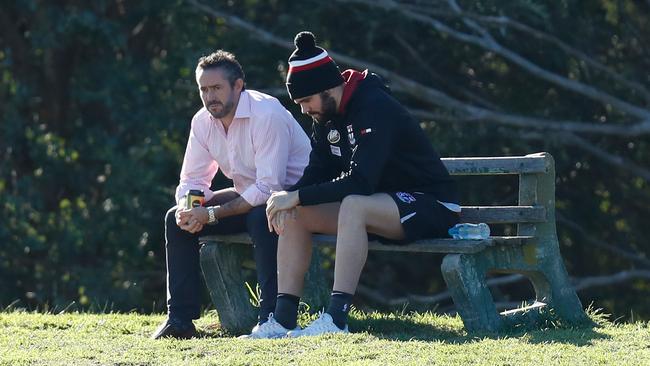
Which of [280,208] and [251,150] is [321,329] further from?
[251,150]

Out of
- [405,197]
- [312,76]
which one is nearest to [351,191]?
[405,197]

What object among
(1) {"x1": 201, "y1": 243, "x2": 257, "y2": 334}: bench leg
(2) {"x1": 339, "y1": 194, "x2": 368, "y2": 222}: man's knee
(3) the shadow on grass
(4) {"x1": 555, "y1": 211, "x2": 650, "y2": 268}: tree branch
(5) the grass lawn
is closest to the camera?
(5) the grass lawn

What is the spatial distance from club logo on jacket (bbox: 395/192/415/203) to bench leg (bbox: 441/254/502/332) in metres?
0.32

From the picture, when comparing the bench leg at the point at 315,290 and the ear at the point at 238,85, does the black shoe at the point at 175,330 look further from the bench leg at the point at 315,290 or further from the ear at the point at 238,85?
the ear at the point at 238,85

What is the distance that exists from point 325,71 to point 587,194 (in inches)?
383

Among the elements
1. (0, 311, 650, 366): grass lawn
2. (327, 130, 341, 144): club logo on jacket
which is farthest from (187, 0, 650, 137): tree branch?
(327, 130, 341, 144): club logo on jacket

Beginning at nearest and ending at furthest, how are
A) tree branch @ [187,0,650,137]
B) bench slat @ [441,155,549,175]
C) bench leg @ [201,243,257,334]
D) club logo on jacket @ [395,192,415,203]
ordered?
club logo on jacket @ [395,192,415,203]
bench slat @ [441,155,549,175]
bench leg @ [201,243,257,334]
tree branch @ [187,0,650,137]

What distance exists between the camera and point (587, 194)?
15961 mm

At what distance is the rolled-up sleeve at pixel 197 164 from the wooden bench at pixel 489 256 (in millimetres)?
295

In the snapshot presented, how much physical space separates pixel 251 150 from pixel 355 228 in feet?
3.19

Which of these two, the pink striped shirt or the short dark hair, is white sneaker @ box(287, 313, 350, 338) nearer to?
the pink striped shirt

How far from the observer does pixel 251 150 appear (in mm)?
7273

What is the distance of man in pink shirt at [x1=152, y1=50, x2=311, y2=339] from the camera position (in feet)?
23.0

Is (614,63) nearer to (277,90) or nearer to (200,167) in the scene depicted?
(277,90)
